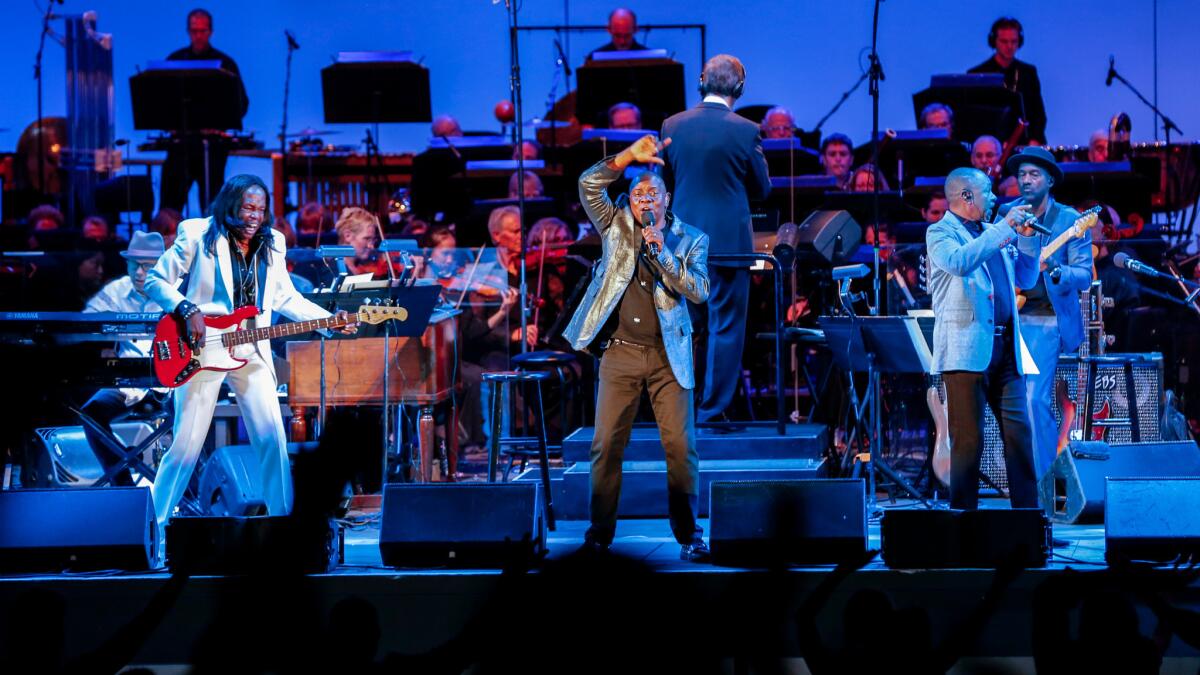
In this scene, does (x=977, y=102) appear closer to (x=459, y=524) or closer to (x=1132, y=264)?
(x=1132, y=264)

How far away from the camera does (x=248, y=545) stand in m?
5.39

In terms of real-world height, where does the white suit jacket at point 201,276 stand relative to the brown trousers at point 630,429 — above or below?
above

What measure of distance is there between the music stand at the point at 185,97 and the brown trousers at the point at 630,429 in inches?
295

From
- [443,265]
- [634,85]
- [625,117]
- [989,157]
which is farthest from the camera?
[634,85]

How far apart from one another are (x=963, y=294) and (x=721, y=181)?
5.70 feet

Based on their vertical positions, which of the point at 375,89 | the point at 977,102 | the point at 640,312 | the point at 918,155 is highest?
the point at 375,89

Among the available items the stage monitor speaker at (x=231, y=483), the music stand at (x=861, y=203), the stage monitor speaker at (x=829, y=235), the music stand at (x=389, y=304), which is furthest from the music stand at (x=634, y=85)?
the stage monitor speaker at (x=231, y=483)

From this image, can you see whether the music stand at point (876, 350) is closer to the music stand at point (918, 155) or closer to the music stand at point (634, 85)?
the music stand at point (918, 155)

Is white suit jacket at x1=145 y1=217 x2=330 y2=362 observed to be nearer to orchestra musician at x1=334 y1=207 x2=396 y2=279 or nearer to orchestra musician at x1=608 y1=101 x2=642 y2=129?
orchestra musician at x1=334 y1=207 x2=396 y2=279

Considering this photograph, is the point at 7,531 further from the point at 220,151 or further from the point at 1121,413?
the point at 220,151

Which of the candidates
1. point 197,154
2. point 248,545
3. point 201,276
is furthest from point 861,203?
point 197,154

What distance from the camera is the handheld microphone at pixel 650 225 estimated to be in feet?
18.2

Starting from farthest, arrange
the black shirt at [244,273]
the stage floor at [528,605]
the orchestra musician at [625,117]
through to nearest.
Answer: the orchestra musician at [625,117] → the black shirt at [244,273] → the stage floor at [528,605]

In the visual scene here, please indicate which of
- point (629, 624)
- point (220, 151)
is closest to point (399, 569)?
point (629, 624)
